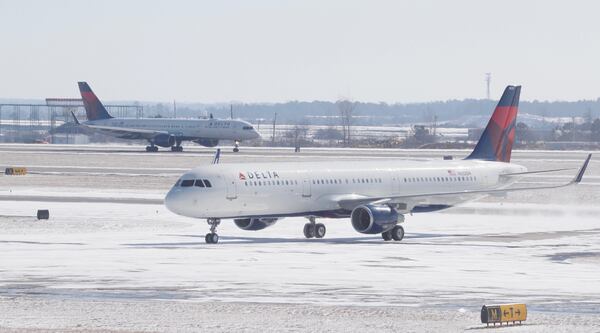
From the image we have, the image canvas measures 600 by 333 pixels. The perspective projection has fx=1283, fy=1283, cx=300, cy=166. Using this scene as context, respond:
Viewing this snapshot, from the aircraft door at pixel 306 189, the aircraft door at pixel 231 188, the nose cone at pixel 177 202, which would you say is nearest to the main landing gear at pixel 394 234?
the aircraft door at pixel 306 189

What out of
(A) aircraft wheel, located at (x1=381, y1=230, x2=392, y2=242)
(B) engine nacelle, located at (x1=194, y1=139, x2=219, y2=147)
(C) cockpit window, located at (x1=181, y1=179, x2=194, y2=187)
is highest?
(C) cockpit window, located at (x1=181, y1=179, x2=194, y2=187)

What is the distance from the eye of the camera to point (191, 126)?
516ft

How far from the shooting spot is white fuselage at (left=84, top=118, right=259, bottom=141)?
15725 cm

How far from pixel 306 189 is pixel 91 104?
11017 cm

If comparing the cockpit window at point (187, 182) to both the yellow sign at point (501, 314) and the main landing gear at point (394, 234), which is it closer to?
the main landing gear at point (394, 234)

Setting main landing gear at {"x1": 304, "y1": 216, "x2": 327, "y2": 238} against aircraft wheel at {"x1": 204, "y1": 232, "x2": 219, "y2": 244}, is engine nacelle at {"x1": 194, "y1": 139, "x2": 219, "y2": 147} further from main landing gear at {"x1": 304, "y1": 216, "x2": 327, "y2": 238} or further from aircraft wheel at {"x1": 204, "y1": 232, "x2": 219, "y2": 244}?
aircraft wheel at {"x1": 204, "y1": 232, "x2": 219, "y2": 244}

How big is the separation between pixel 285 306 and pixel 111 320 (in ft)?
16.5

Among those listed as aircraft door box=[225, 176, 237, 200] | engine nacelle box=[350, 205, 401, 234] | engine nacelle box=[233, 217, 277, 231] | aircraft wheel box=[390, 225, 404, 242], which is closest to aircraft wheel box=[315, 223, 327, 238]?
engine nacelle box=[350, 205, 401, 234]

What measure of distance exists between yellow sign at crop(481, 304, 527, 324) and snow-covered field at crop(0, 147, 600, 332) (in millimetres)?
408

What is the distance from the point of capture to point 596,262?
46.7 metres

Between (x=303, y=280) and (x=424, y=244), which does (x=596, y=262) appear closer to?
(x=424, y=244)

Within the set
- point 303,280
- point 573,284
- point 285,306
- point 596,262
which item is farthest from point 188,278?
point 596,262

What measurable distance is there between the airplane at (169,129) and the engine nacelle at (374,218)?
9943cm

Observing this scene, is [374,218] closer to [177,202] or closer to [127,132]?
[177,202]
